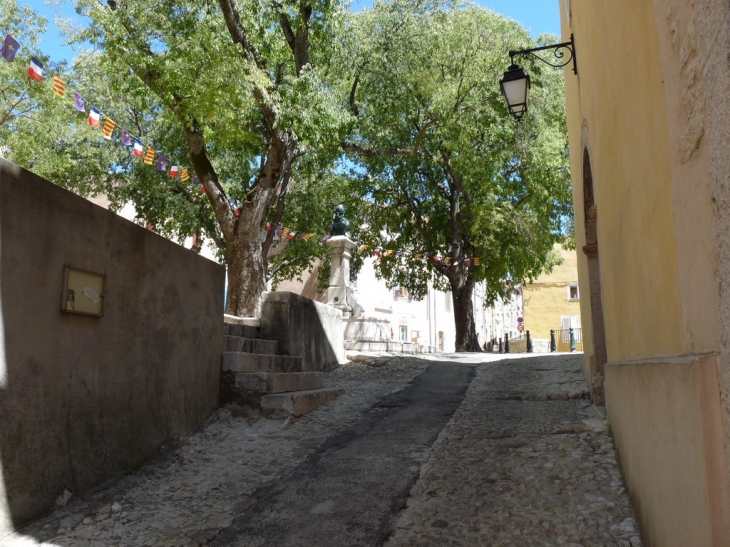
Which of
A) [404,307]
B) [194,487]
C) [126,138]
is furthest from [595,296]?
[404,307]

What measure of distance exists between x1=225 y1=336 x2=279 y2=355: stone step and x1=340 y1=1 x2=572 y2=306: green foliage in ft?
22.4

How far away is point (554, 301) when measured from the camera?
39.6 metres

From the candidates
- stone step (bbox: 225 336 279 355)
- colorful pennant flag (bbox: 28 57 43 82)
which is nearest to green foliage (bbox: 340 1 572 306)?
colorful pennant flag (bbox: 28 57 43 82)

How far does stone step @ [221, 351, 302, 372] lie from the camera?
20.7 feet

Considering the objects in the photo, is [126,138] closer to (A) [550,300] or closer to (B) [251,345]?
(B) [251,345]

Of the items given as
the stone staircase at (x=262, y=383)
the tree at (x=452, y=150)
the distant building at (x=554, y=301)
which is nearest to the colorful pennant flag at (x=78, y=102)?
the tree at (x=452, y=150)

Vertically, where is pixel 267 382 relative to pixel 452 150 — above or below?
below

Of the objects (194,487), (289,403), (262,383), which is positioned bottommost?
(194,487)

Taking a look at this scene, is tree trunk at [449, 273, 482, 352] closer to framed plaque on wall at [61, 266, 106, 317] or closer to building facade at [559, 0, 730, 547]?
building facade at [559, 0, 730, 547]

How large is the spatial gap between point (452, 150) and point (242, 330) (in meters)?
10.8

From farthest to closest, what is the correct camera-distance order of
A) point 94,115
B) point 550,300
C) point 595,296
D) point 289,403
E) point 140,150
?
1. point 550,300
2. point 140,150
3. point 94,115
4. point 595,296
5. point 289,403

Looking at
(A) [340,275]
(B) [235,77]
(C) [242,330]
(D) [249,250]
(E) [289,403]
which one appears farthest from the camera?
(A) [340,275]

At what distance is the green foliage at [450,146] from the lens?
15.3 m

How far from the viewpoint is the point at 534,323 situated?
40.2 metres
